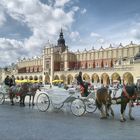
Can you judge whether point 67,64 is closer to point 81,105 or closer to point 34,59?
point 34,59

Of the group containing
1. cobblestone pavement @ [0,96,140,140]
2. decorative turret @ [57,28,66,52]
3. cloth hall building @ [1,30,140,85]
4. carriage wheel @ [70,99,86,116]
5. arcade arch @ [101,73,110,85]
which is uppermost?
decorative turret @ [57,28,66,52]

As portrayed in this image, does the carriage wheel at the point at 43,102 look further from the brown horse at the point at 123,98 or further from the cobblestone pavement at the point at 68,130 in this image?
the cobblestone pavement at the point at 68,130

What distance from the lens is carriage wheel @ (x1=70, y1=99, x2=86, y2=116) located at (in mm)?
12070

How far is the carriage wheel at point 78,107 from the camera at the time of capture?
12.1 metres

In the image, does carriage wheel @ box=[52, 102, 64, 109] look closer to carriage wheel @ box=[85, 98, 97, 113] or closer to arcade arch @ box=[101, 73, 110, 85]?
carriage wheel @ box=[85, 98, 97, 113]

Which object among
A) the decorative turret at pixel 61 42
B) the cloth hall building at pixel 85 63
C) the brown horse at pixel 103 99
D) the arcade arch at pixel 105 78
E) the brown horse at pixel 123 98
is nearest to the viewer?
the brown horse at pixel 123 98

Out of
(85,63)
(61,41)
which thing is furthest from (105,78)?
(61,41)

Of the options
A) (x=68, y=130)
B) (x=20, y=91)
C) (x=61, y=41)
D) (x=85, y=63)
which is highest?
(x=61, y=41)

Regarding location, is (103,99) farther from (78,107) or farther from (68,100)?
(68,100)

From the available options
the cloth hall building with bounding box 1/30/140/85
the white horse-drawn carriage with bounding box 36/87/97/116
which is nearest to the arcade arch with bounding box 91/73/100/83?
the cloth hall building with bounding box 1/30/140/85

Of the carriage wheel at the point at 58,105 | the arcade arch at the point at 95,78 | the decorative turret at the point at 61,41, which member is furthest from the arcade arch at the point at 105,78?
the carriage wheel at the point at 58,105

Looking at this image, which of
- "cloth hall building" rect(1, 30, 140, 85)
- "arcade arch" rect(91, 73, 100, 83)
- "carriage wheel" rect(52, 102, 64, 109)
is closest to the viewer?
"carriage wheel" rect(52, 102, 64, 109)

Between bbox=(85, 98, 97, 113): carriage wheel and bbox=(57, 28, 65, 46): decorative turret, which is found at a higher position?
bbox=(57, 28, 65, 46): decorative turret

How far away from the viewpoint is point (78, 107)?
40.6ft
